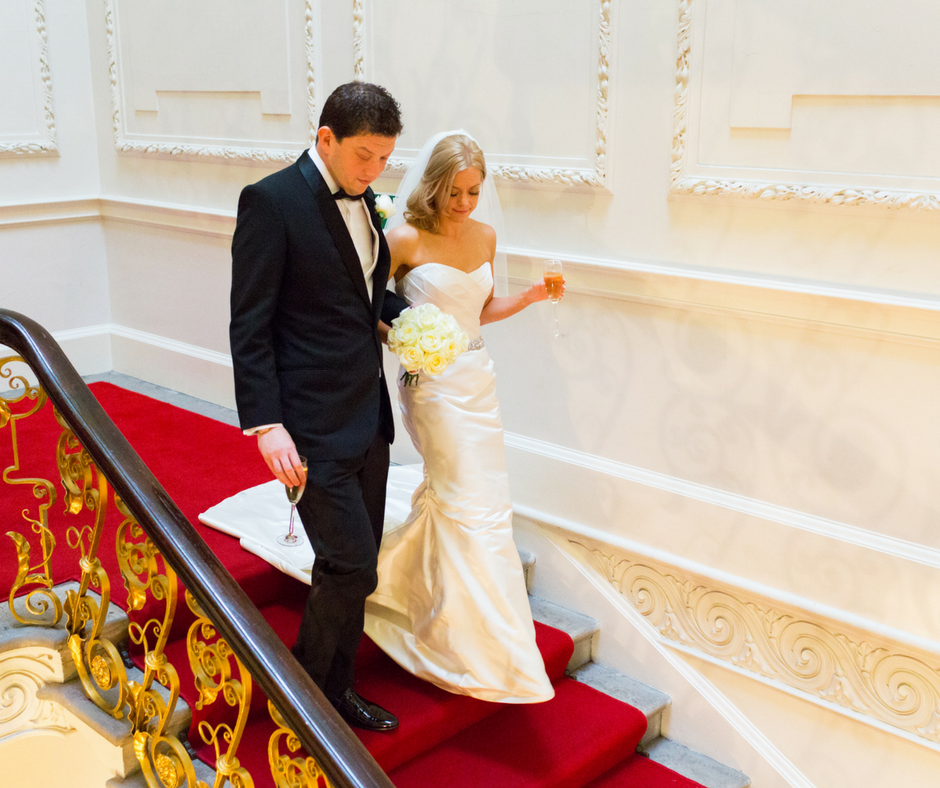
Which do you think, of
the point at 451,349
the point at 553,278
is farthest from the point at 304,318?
the point at 553,278

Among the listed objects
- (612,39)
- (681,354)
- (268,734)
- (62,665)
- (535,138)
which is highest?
(612,39)

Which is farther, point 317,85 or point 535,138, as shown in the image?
point 317,85

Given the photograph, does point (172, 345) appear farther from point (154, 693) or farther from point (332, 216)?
point (332, 216)

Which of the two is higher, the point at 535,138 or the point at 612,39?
the point at 612,39

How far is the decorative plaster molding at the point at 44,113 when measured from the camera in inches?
217

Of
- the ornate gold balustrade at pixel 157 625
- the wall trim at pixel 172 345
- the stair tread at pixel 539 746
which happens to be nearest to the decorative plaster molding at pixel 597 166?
the ornate gold balustrade at pixel 157 625

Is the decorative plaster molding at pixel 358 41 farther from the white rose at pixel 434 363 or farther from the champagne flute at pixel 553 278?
the white rose at pixel 434 363

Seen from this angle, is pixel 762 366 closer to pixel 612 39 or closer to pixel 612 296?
pixel 612 296

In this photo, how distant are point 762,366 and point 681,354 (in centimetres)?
32

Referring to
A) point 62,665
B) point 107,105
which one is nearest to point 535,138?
point 62,665

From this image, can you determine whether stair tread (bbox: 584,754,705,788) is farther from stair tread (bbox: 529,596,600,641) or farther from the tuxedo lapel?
the tuxedo lapel

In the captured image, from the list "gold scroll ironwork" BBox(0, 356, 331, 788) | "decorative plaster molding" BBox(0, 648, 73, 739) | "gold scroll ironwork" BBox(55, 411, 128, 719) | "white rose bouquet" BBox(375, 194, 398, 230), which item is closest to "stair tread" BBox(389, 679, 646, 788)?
"gold scroll ironwork" BBox(0, 356, 331, 788)

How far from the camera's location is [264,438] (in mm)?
2623

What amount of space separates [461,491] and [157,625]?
105 cm
